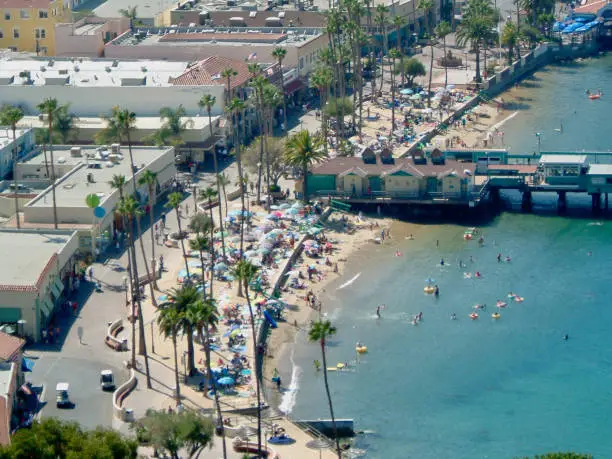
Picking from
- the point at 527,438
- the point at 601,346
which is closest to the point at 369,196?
the point at 601,346

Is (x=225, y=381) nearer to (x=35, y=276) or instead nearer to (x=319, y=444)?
(x=319, y=444)

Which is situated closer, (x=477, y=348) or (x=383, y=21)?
(x=477, y=348)

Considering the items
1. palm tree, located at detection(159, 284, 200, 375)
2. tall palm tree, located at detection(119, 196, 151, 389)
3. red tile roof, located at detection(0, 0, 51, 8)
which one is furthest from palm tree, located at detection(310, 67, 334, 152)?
palm tree, located at detection(159, 284, 200, 375)

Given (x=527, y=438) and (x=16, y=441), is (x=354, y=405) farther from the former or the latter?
(x=16, y=441)

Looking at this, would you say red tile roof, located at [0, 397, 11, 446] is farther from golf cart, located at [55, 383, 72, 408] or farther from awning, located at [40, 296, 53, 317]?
awning, located at [40, 296, 53, 317]

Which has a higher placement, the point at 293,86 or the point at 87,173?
the point at 87,173

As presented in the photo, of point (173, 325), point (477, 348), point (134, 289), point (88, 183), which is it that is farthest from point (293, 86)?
point (173, 325)
